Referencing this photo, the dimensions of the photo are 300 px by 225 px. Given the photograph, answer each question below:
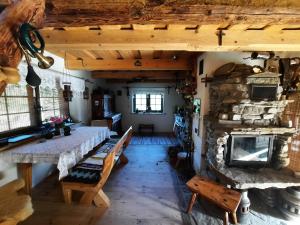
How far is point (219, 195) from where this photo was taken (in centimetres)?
188

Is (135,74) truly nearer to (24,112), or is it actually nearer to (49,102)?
(49,102)

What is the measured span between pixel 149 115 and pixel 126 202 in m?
4.28

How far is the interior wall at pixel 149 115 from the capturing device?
620 cm

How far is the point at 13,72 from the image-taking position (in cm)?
73

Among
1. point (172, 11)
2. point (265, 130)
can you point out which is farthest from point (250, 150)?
point (172, 11)

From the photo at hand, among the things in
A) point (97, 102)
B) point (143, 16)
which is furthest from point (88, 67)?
point (143, 16)

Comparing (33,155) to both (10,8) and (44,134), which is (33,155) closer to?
(44,134)

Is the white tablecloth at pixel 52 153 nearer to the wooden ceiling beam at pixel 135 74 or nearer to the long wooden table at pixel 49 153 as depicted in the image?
the long wooden table at pixel 49 153

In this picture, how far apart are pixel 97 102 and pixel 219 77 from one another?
3386 mm

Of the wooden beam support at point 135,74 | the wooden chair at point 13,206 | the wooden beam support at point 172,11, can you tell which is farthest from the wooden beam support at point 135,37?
the wooden beam support at point 135,74

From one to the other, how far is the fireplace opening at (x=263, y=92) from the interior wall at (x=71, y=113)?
324 centimetres

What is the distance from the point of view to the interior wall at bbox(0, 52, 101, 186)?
1977mm

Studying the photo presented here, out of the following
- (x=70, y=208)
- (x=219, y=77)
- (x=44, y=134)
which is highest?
(x=219, y=77)

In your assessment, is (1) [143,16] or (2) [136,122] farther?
(2) [136,122]
